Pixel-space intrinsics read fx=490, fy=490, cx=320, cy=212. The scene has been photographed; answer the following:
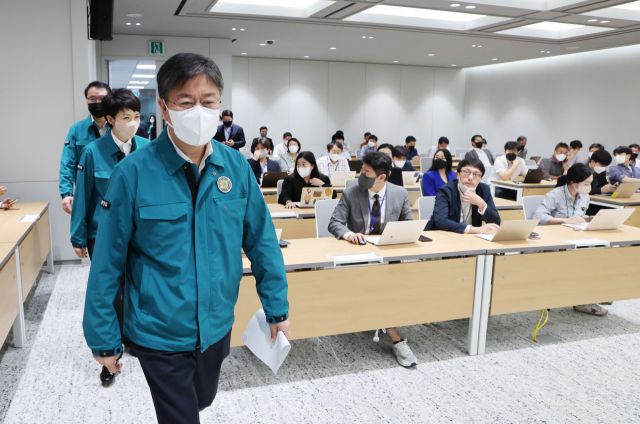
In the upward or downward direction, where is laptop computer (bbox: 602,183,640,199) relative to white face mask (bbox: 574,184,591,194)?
downward

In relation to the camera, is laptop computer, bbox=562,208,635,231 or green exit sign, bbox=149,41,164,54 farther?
green exit sign, bbox=149,41,164,54

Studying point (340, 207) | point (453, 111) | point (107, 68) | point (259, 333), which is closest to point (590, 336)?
point (340, 207)

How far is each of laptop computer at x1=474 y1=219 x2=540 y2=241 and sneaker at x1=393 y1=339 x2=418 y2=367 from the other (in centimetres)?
98

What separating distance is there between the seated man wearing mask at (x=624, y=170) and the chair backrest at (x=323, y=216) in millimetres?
5714

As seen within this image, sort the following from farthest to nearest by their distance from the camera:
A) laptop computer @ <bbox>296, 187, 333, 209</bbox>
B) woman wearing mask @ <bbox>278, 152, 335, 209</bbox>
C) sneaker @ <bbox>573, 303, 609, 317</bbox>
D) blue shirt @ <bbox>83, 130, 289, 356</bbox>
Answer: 1. woman wearing mask @ <bbox>278, 152, 335, 209</bbox>
2. laptop computer @ <bbox>296, 187, 333, 209</bbox>
3. sneaker @ <bbox>573, 303, 609, 317</bbox>
4. blue shirt @ <bbox>83, 130, 289, 356</bbox>

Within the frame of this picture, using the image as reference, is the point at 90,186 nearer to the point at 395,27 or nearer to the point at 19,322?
the point at 19,322

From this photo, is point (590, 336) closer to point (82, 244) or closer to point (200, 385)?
point (200, 385)

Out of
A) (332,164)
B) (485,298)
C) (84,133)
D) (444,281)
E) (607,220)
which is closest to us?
(444,281)

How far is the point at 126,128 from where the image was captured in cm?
282

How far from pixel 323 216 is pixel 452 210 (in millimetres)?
1027

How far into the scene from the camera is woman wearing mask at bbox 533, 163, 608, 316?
14.0 feet

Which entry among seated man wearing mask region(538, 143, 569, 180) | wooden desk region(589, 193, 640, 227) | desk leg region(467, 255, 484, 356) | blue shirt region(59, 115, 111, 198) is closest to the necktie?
desk leg region(467, 255, 484, 356)

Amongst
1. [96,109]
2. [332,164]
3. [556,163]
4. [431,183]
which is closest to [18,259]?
[96,109]

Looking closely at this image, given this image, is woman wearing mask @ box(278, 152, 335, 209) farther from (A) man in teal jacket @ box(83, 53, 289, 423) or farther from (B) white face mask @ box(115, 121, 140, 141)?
(A) man in teal jacket @ box(83, 53, 289, 423)
